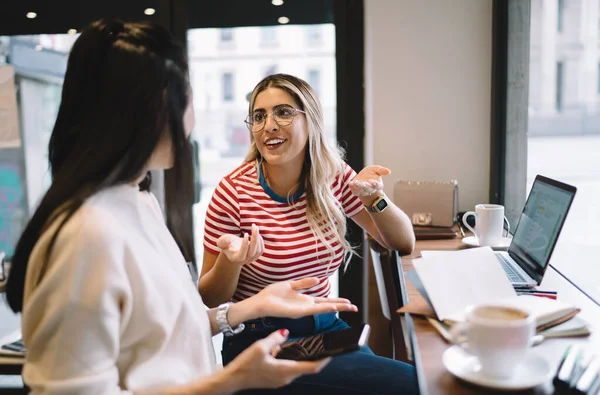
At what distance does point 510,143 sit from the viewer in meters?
2.35

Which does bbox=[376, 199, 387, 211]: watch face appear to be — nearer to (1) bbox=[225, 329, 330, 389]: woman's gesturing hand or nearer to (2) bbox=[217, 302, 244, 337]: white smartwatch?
(2) bbox=[217, 302, 244, 337]: white smartwatch

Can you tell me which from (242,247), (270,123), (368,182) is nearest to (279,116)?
(270,123)

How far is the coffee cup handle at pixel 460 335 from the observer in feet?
3.05

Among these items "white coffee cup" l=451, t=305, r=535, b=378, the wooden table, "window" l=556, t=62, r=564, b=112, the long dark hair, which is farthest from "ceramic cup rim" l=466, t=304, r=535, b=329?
"window" l=556, t=62, r=564, b=112

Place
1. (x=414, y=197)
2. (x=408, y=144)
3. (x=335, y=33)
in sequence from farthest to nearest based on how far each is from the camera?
(x=335, y=33) → (x=408, y=144) → (x=414, y=197)

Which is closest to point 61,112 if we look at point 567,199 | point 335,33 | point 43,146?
point 567,199

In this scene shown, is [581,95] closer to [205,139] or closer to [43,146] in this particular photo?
[205,139]

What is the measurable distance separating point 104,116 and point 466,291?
0.85m

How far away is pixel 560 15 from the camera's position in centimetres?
191

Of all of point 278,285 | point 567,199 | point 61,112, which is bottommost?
point 278,285

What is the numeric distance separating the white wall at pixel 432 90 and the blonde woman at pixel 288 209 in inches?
27.6

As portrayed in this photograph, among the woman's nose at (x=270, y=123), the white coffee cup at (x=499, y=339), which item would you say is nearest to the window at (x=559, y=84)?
the woman's nose at (x=270, y=123)

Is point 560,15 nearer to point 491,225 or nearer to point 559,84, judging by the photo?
point 559,84

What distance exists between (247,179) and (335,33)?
4.24 feet
